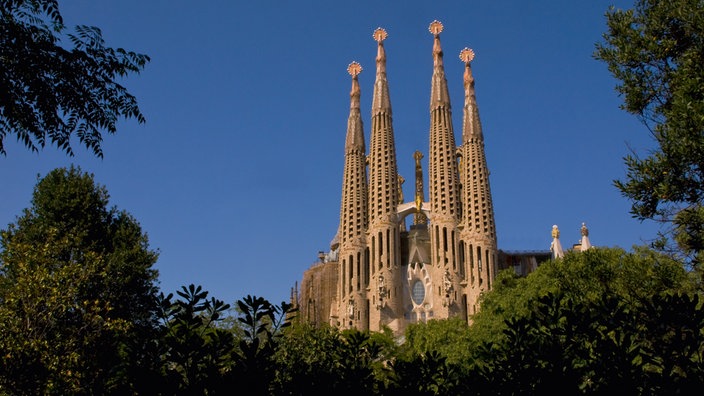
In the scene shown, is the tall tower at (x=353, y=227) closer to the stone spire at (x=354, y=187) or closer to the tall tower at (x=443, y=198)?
the stone spire at (x=354, y=187)

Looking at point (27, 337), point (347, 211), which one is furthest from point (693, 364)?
point (347, 211)

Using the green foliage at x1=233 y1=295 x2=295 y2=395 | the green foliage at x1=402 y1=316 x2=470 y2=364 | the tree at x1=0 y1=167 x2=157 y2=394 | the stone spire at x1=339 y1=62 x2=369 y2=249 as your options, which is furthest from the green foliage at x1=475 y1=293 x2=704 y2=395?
the stone spire at x1=339 y1=62 x2=369 y2=249

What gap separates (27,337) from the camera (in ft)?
54.9

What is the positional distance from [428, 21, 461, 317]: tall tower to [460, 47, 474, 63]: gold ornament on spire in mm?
3609

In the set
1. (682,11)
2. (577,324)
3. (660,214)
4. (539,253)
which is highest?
(539,253)

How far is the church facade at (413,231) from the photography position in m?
53.5

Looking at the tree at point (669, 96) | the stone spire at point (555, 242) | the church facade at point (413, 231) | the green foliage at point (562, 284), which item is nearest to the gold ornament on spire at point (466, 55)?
the church facade at point (413, 231)

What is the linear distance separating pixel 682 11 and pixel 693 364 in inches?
267

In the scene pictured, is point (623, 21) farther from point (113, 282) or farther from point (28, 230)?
point (28, 230)

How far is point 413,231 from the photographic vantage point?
5769cm

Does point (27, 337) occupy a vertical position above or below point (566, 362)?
above

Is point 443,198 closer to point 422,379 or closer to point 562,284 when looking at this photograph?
point 562,284

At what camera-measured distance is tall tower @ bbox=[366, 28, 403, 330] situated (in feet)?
175

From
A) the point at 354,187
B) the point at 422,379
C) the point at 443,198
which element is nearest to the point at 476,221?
the point at 443,198
